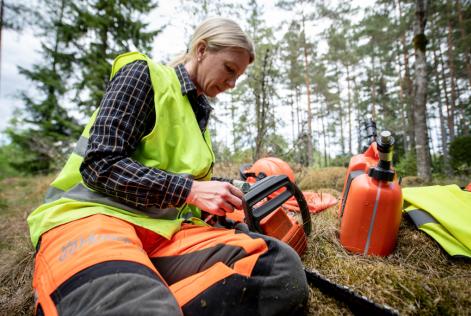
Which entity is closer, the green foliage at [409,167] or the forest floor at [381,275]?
the forest floor at [381,275]

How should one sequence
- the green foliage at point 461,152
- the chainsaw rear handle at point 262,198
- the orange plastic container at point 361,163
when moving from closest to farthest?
the chainsaw rear handle at point 262,198 → the orange plastic container at point 361,163 → the green foliage at point 461,152

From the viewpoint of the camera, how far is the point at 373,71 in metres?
19.5

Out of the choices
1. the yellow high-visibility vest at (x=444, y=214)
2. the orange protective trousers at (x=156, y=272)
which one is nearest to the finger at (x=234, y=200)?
the orange protective trousers at (x=156, y=272)

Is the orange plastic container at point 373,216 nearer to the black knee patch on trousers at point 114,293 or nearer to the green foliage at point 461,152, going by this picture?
the black knee patch on trousers at point 114,293

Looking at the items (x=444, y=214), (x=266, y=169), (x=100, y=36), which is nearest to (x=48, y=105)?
(x=100, y=36)

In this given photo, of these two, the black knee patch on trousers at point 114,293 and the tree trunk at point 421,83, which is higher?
the tree trunk at point 421,83

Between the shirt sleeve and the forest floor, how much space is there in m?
0.91

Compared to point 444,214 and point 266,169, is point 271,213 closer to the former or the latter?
point 444,214

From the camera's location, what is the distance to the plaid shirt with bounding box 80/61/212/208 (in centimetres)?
106

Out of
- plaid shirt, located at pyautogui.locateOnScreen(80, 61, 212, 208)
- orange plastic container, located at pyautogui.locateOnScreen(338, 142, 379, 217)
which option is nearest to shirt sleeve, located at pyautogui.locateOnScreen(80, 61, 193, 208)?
plaid shirt, located at pyautogui.locateOnScreen(80, 61, 212, 208)

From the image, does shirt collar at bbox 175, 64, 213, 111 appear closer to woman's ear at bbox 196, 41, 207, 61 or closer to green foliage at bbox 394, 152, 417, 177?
woman's ear at bbox 196, 41, 207, 61

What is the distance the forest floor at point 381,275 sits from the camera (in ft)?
3.69

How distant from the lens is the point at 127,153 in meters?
1.16

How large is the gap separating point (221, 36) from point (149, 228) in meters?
1.14
